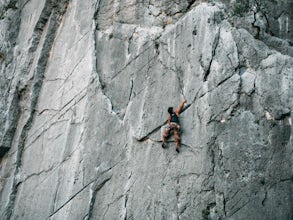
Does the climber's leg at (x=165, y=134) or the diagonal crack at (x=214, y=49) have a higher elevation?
the diagonal crack at (x=214, y=49)

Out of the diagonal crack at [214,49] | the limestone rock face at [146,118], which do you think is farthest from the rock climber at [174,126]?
the diagonal crack at [214,49]

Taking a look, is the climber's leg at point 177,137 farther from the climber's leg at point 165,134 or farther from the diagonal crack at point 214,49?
the diagonal crack at point 214,49

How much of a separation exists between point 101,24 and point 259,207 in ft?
24.7

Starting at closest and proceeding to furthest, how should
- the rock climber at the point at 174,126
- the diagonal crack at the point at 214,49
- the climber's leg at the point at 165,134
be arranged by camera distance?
the rock climber at the point at 174,126
the climber's leg at the point at 165,134
the diagonal crack at the point at 214,49

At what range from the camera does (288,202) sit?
49.6 feet

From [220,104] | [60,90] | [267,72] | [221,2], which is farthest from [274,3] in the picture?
[60,90]

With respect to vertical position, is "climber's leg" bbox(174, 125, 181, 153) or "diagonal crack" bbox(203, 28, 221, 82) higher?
"diagonal crack" bbox(203, 28, 221, 82)

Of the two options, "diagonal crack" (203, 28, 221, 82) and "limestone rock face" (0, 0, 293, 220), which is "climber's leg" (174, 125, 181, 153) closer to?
"limestone rock face" (0, 0, 293, 220)

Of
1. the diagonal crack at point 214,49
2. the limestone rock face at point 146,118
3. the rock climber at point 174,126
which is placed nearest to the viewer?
the limestone rock face at point 146,118

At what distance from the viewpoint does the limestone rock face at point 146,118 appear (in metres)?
15.7

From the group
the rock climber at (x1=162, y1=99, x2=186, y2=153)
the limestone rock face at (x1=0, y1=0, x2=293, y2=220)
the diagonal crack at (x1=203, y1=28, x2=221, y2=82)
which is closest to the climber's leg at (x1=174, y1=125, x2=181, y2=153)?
the rock climber at (x1=162, y1=99, x2=186, y2=153)

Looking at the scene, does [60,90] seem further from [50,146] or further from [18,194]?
[18,194]

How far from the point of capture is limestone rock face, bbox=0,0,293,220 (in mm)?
15711

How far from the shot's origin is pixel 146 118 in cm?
1712
